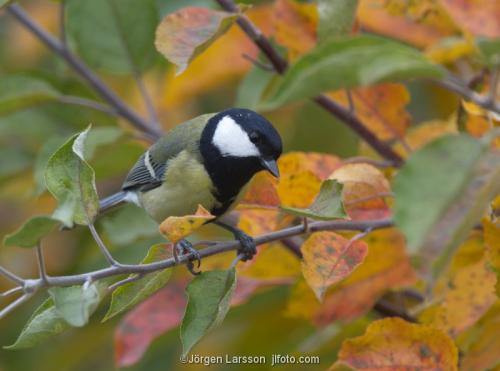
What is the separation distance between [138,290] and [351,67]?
0.64 m

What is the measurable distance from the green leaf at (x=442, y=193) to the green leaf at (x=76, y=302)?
53cm

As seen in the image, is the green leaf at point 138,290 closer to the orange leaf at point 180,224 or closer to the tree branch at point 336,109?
the orange leaf at point 180,224

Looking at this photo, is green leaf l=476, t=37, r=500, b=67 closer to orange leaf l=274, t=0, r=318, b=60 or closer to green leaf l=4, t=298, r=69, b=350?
green leaf l=4, t=298, r=69, b=350

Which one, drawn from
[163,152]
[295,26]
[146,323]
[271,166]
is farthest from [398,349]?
[163,152]

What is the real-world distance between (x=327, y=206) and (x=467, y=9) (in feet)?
2.63

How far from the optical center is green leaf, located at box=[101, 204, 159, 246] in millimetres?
2518

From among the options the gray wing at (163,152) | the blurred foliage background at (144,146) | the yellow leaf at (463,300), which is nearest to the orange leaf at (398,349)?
the yellow leaf at (463,300)

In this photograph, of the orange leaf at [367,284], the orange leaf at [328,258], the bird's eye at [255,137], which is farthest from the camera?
the bird's eye at [255,137]

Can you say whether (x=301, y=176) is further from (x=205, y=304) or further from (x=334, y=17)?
(x=205, y=304)

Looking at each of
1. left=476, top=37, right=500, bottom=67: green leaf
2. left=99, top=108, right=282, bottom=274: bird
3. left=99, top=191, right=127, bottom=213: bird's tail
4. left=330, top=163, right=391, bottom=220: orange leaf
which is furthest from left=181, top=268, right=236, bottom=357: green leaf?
left=99, top=191, right=127, bottom=213: bird's tail

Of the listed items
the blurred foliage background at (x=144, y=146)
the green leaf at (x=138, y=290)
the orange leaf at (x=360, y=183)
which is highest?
the green leaf at (x=138, y=290)

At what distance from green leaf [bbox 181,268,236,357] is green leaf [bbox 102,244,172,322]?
2.4 inches

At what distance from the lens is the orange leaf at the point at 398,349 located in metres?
1.65

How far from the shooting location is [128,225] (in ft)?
Answer: 8.64
